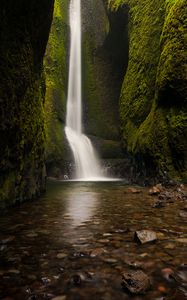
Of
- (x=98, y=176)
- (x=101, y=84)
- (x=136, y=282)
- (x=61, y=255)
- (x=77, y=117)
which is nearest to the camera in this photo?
(x=136, y=282)

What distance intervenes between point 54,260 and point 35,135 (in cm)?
592

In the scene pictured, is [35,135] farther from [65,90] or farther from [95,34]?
[95,34]

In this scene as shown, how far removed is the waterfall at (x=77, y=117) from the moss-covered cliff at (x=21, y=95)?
12.7 metres

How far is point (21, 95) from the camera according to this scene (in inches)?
290

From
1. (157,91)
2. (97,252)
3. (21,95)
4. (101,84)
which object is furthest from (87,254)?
(101,84)

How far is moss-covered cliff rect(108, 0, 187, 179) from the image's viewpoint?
11.3 m

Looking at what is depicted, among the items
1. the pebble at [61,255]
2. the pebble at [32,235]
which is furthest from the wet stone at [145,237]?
the pebble at [32,235]

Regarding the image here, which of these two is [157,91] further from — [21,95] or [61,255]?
[61,255]

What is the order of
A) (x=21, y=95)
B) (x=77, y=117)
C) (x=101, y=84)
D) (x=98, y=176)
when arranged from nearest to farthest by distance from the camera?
(x=21, y=95), (x=98, y=176), (x=77, y=117), (x=101, y=84)

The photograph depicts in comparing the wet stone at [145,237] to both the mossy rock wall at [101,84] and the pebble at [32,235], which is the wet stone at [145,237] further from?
the mossy rock wall at [101,84]

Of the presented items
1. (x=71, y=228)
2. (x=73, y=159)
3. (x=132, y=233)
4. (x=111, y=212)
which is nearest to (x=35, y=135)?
(x=111, y=212)

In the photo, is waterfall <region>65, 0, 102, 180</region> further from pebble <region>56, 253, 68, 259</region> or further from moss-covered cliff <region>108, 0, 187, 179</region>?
pebble <region>56, 253, 68, 259</region>

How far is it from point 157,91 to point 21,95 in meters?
7.05

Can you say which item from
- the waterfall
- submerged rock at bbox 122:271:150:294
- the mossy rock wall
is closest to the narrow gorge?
submerged rock at bbox 122:271:150:294
